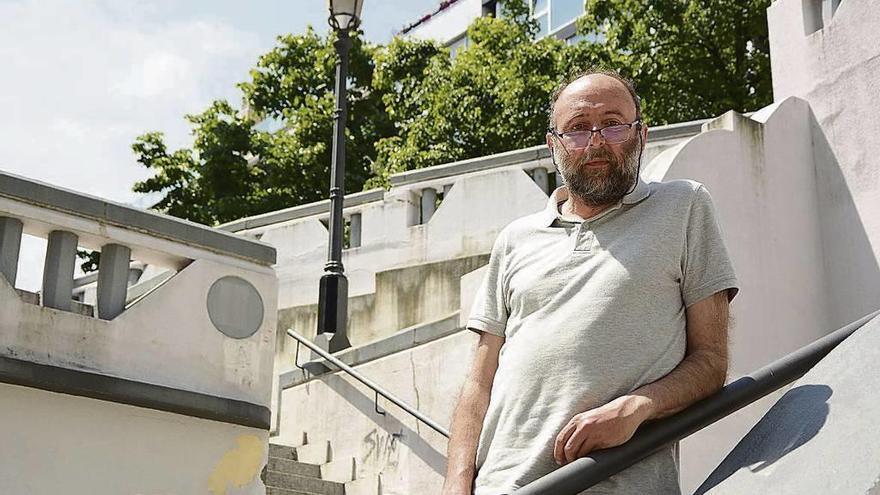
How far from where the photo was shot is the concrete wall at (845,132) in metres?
7.40

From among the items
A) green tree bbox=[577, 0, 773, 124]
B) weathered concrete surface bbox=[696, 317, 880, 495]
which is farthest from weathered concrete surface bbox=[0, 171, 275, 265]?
green tree bbox=[577, 0, 773, 124]

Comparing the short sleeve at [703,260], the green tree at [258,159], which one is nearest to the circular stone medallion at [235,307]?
the short sleeve at [703,260]

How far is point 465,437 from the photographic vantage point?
2.75 meters

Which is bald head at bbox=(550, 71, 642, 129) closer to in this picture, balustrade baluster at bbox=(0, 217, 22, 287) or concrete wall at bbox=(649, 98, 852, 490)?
balustrade baluster at bbox=(0, 217, 22, 287)

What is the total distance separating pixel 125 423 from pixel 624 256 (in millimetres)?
3971

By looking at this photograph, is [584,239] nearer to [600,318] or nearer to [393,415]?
[600,318]

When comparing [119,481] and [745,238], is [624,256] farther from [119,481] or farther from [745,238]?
[745,238]

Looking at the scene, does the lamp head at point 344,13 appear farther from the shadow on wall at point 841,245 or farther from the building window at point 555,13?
the building window at point 555,13

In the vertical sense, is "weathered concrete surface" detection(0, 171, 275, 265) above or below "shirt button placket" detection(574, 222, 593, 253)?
above

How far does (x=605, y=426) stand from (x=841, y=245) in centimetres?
577

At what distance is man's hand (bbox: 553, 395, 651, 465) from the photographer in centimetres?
238

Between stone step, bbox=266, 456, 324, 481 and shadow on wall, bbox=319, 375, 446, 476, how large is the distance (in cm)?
48

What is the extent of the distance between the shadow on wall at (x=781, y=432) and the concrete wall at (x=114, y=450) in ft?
13.1

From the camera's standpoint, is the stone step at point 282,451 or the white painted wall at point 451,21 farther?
the white painted wall at point 451,21
